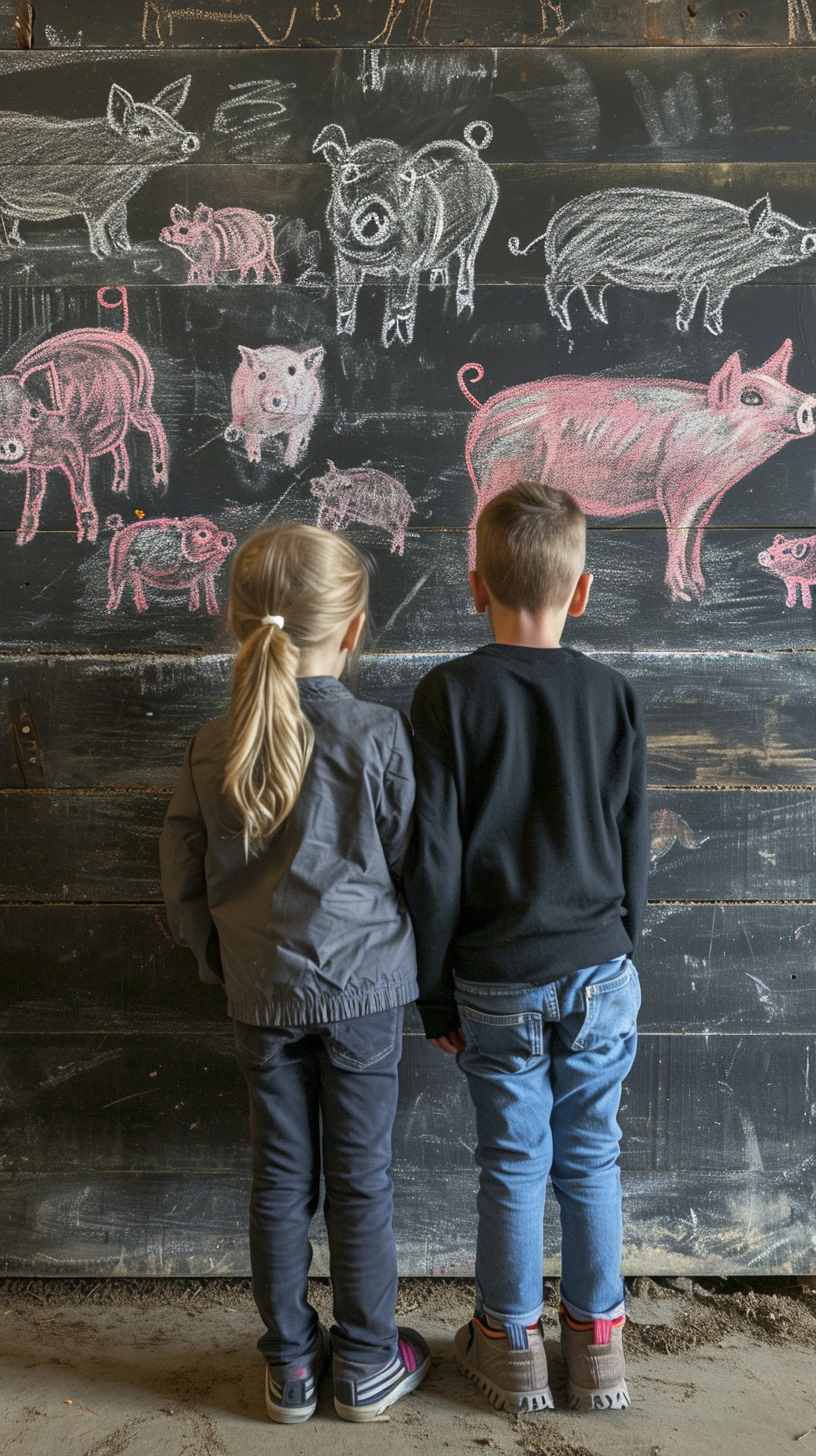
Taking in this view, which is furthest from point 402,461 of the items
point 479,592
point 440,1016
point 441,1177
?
point 441,1177

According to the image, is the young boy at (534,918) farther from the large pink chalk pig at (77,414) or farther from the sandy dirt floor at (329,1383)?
the large pink chalk pig at (77,414)

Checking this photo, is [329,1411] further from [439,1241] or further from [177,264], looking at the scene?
[177,264]

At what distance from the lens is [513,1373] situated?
1.59 m

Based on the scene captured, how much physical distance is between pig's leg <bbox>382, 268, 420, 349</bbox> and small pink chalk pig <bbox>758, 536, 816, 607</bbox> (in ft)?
2.58

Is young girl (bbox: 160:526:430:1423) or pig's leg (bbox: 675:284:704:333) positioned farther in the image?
pig's leg (bbox: 675:284:704:333)

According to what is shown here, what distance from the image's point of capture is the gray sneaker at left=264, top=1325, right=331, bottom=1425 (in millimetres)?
1568

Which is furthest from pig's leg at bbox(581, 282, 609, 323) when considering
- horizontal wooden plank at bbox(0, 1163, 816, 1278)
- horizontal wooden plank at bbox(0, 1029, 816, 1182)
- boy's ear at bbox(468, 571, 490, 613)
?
horizontal wooden plank at bbox(0, 1163, 816, 1278)

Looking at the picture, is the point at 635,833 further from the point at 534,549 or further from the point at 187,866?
the point at 187,866

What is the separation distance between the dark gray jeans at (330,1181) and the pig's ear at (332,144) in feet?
4.97

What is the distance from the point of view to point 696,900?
1913 mm

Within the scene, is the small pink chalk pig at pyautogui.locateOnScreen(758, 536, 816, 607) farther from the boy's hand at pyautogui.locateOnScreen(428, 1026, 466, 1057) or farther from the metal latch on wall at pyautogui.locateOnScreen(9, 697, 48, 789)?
the metal latch on wall at pyautogui.locateOnScreen(9, 697, 48, 789)

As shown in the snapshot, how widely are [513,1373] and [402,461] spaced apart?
61.4 inches

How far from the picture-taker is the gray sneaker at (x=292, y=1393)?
157 centimetres

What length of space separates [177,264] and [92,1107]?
161 cm
